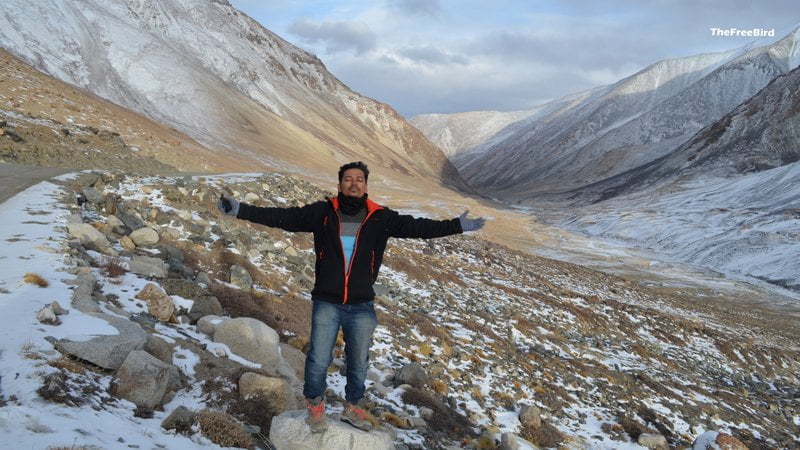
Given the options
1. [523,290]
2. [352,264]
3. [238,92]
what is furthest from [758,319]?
[238,92]

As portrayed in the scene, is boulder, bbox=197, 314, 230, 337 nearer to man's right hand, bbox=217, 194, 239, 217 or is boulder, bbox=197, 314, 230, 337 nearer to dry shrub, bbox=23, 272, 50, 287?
dry shrub, bbox=23, 272, 50, 287

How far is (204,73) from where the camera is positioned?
92.9 meters

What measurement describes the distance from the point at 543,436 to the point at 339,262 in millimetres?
6820

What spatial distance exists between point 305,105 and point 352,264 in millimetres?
117107

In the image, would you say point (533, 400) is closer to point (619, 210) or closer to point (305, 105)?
point (619, 210)

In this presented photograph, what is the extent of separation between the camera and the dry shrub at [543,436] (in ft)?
34.6

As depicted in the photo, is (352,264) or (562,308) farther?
(562,308)

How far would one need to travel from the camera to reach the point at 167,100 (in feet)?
264

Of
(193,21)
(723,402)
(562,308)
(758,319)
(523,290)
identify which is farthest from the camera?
(193,21)

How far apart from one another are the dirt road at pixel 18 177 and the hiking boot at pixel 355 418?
1256 cm

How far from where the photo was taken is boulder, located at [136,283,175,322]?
907 cm

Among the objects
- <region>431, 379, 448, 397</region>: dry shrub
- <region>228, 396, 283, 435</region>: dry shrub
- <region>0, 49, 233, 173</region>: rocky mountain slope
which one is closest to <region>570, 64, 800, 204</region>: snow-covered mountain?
<region>0, 49, 233, 173</region>: rocky mountain slope

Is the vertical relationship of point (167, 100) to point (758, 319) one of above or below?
above

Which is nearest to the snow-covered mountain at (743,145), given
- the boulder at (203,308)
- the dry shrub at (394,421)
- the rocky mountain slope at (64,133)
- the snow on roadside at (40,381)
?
the rocky mountain slope at (64,133)
